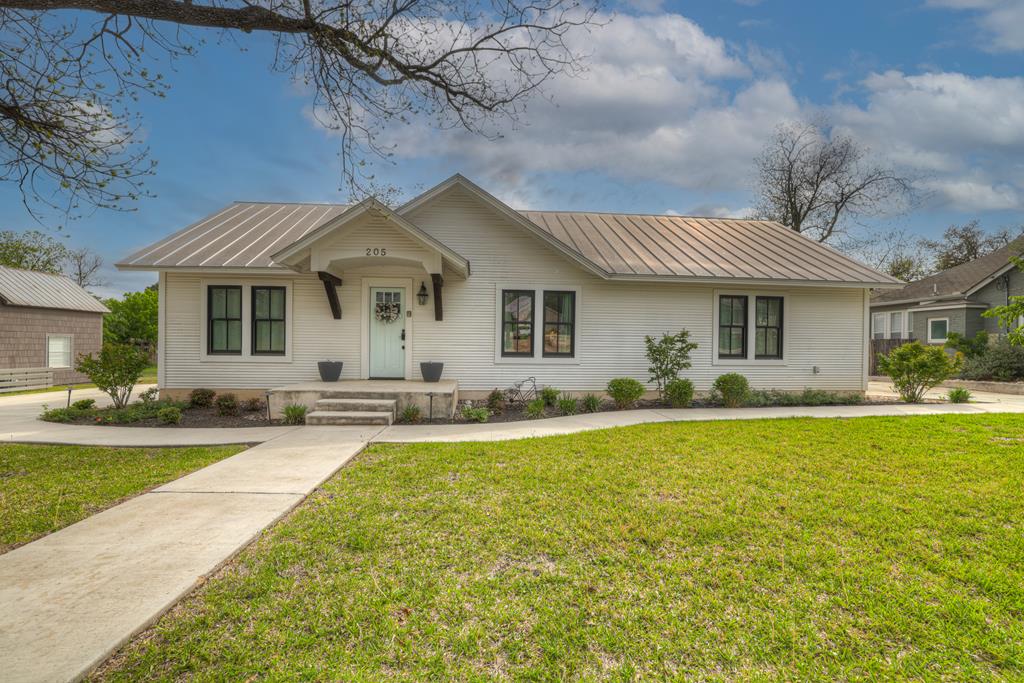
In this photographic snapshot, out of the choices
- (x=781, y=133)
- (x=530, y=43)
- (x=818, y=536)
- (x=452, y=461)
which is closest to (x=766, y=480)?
(x=818, y=536)

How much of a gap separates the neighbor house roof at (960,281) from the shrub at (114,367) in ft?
88.4

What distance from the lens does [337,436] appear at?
7344 millimetres

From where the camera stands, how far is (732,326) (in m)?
11.9

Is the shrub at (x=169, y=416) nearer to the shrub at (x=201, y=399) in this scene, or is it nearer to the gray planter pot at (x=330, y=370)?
the shrub at (x=201, y=399)

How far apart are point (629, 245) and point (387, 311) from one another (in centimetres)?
646

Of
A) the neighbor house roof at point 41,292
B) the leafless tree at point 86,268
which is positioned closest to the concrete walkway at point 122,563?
the neighbor house roof at point 41,292

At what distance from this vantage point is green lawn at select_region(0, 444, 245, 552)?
3916mm

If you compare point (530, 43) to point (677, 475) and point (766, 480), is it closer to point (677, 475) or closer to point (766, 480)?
point (677, 475)

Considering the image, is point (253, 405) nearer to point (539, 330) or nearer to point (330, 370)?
point (330, 370)

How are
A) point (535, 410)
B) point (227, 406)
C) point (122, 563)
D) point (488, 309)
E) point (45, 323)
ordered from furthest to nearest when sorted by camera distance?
1. point (45, 323)
2. point (488, 309)
3. point (535, 410)
4. point (227, 406)
5. point (122, 563)

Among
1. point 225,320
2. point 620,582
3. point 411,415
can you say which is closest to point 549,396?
point 411,415

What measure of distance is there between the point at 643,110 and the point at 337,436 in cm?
908

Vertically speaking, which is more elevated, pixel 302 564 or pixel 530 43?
pixel 530 43

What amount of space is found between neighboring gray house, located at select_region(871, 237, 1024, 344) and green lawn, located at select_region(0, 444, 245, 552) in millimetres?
25641
